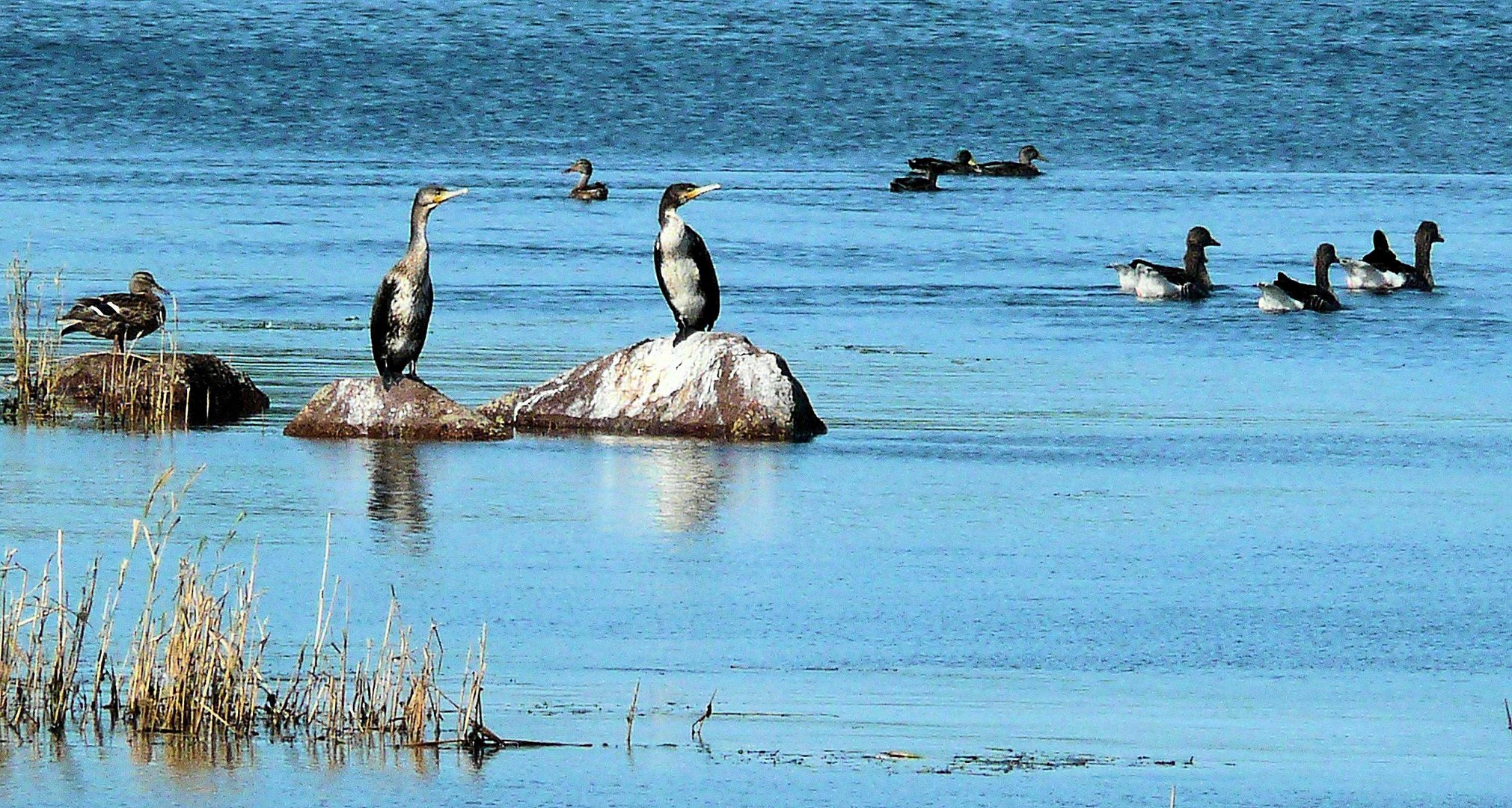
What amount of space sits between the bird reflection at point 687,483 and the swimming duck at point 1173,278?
9.07 m

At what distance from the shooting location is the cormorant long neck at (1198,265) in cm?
2419

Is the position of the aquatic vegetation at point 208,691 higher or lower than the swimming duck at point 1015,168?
lower

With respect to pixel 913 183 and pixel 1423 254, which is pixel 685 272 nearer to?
pixel 1423 254

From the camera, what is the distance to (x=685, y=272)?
15797mm

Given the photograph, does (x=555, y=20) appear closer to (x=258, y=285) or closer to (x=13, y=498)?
(x=258, y=285)

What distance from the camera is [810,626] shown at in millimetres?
9773

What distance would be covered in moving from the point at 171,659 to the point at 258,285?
15377 mm

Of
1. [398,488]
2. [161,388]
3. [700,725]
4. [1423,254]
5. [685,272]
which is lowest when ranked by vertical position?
[700,725]

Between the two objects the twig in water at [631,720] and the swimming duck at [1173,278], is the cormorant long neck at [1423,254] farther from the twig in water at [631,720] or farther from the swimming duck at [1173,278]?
the twig in water at [631,720]

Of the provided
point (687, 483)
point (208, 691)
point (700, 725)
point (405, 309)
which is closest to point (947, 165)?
point (405, 309)

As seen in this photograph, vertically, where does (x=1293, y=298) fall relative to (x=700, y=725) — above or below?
above

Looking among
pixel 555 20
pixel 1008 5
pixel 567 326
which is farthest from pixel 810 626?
pixel 1008 5

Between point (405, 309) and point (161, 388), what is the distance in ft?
4.94

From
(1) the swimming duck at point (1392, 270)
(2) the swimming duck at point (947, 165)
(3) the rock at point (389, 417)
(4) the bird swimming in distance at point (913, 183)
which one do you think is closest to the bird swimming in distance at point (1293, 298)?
(1) the swimming duck at point (1392, 270)
